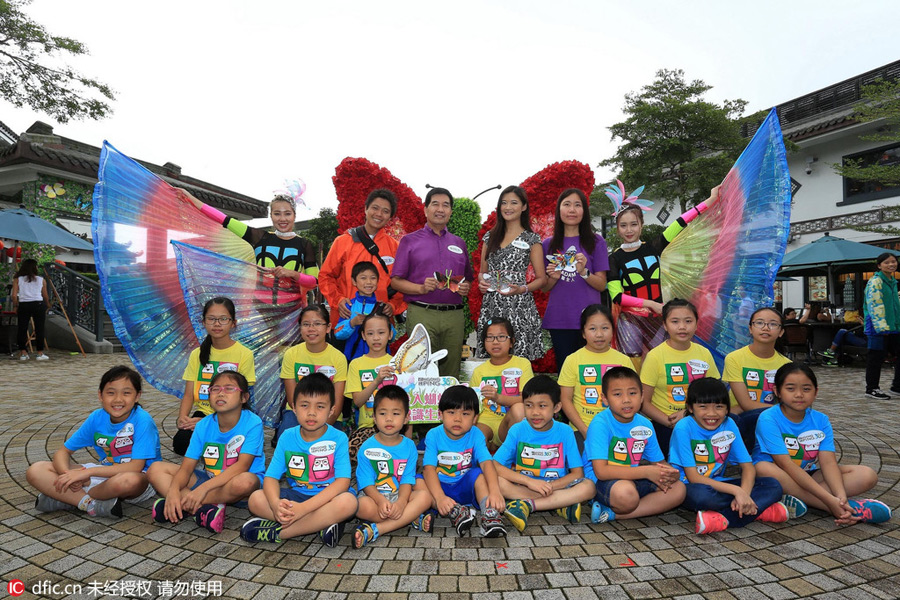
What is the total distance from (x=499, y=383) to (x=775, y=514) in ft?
5.77

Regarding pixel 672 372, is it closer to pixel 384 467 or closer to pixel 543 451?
pixel 543 451

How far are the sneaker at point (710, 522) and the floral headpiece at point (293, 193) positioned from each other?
12.5ft

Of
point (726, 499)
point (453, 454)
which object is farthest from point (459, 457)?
point (726, 499)

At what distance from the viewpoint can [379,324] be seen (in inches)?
143

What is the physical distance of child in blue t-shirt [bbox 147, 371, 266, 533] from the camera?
8.85ft

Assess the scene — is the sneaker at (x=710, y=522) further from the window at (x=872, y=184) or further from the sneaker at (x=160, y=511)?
the window at (x=872, y=184)

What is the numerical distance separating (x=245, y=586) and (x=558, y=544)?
4.85 feet

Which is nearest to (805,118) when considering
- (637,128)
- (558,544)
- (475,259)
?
(637,128)

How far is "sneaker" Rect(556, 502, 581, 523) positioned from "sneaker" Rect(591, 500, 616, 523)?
84 mm

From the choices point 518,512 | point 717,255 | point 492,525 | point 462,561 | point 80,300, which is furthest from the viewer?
point 80,300

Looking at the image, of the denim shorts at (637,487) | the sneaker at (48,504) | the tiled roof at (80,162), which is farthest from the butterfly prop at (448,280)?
the tiled roof at (80,162)

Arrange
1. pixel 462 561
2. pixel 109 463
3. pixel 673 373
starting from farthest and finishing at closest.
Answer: pixel 673 373 < pixel 109 463 < pixel 462 561

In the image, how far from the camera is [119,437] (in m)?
2.95

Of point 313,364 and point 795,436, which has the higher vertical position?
point 313,364
